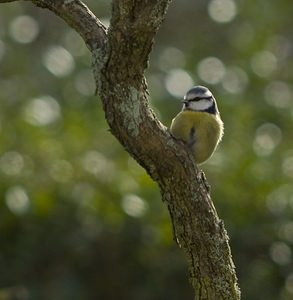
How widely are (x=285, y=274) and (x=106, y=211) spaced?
103 centimetres

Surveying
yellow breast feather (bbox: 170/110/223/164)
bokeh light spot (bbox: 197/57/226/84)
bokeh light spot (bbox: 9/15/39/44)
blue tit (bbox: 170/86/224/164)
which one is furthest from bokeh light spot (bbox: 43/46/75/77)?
yellow breast feather (bbox: 170/110/223/164)

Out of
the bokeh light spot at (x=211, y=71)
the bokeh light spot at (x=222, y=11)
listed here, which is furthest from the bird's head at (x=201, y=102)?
the bokeh light spot at (x=222, y=11)

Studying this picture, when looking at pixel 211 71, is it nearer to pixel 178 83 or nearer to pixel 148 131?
pixel 178 83

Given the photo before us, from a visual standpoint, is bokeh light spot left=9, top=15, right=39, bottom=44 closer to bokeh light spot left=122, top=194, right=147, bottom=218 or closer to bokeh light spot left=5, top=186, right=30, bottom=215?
bokeh light spot left=5, top=186, right=30, bottom=215

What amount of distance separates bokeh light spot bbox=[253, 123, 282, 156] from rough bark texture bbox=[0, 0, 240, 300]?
2759 mm

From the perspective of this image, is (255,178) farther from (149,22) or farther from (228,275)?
(149,22)

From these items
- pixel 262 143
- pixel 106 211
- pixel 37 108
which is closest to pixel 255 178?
pixel 262 143

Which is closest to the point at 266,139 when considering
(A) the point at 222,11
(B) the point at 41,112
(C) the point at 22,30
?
(A) the point at 222,11

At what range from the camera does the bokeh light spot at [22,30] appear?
7.12 meters

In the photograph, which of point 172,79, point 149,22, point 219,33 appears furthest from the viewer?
point 219,33

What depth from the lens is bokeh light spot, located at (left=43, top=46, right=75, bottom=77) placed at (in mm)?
6582

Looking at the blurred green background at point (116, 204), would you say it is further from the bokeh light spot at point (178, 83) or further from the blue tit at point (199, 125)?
the blue tit at point (199, 125)

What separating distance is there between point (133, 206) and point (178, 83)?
97 centimetres

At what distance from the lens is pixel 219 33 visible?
26.5 ft
